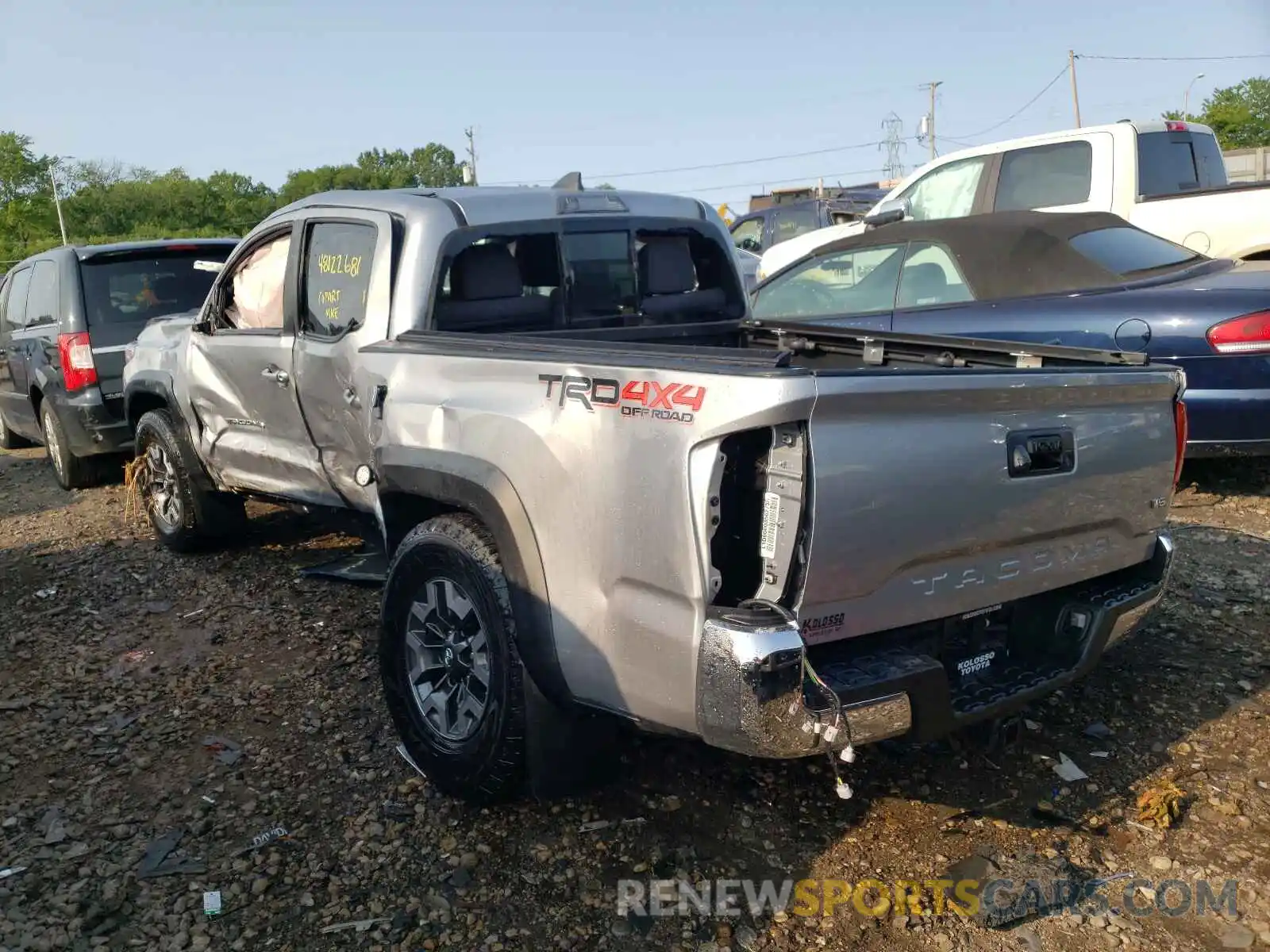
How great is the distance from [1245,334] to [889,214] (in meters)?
3.52

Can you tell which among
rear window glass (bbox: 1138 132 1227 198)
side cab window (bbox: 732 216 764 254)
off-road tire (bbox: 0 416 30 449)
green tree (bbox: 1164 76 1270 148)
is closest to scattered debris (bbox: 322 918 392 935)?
rear window glass (bbox: 1138 132 1227 198)

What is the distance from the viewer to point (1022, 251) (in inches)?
248

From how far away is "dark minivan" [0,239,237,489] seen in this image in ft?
24.3

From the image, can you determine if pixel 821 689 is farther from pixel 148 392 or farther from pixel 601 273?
pixel 148 392

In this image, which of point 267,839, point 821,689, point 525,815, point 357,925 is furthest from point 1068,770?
point 267,839

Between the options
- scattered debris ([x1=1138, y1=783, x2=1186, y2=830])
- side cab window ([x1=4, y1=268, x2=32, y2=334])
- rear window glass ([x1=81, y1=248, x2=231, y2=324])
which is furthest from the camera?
side cab window ([x1=4, y1=268, x2=32, y2=334])

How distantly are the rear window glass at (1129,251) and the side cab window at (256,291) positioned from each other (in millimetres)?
4525

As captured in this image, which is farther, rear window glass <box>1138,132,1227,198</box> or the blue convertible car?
rear window glass <box>1138,132,1227,198</box>

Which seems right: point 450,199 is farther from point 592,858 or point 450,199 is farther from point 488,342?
point 592,858

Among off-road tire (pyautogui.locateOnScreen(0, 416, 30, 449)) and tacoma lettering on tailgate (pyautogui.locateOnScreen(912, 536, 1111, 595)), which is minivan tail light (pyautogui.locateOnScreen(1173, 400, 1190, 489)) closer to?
tacoma lettering on tailgate (pyautogui.locateOnScreen(912, 536, 1111, 595))

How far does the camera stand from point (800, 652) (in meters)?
2.36

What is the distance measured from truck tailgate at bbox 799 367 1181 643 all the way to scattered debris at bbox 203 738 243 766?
232 centimetres

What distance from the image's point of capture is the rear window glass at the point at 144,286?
7.48m

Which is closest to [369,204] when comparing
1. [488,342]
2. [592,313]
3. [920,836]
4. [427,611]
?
[592,313]
